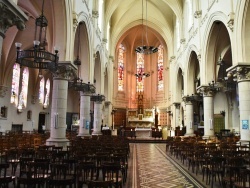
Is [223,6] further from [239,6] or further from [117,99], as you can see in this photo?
[117,99]

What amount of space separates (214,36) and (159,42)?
22.2 metres

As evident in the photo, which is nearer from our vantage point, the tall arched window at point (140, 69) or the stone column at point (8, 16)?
the stone column at point (8, 16)

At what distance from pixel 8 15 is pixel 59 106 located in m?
6.86

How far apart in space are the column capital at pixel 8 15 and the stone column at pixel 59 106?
6097 mm

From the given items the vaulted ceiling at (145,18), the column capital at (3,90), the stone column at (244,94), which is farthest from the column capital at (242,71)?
the vaulted ceiling at (145,18)

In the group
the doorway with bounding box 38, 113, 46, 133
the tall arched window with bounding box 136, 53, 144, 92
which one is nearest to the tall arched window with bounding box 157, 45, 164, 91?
the tall arched window with bounding box 136, 53, 144, 92

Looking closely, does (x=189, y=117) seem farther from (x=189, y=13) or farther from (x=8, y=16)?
(x=8, y=16)

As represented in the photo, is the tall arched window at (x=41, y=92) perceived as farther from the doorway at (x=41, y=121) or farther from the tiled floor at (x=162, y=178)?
the tiled floor at (x=162, y=178)

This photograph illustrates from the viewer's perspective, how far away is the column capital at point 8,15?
6180mm

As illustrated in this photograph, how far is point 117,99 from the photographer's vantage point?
37219mm

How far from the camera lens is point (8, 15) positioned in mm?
6488

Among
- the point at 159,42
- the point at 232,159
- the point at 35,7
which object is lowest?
the point at 232,159

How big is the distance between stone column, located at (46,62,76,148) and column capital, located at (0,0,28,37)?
6097mm

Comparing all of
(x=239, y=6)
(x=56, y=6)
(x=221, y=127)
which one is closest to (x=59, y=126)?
(x=56, y=6)
